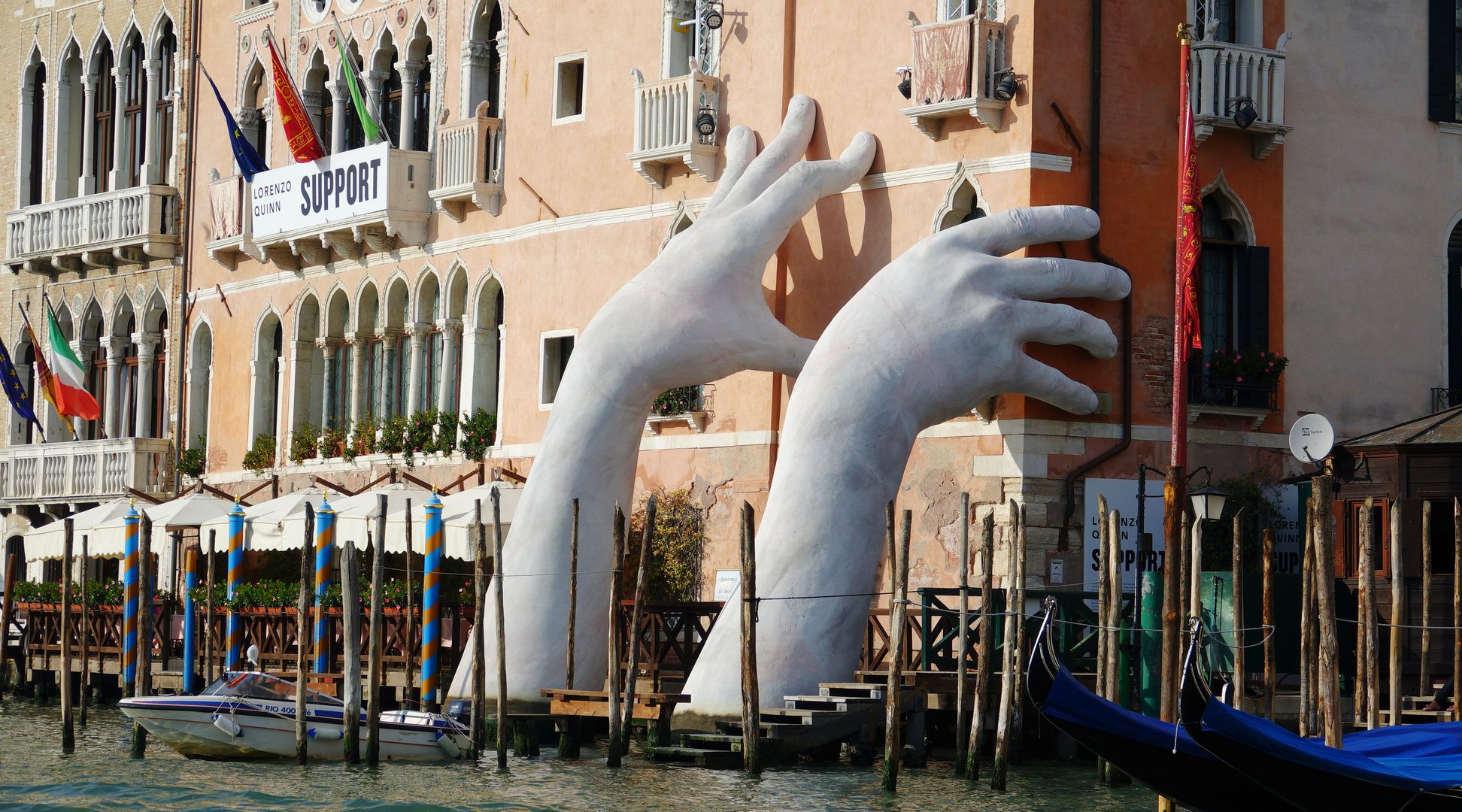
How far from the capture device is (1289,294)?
79.9ft

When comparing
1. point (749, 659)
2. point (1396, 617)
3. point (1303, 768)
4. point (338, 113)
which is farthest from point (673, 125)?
point (1303, 768)

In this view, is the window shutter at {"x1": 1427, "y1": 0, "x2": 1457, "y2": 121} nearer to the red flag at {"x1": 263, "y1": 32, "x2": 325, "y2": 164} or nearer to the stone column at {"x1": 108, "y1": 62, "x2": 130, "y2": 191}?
the red flag at {"x1": 263, "y1": 32, "x2": 325, "y2": 164}

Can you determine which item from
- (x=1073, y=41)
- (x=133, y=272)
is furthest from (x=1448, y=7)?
(x=133, y=272)

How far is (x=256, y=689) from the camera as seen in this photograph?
22828 mm

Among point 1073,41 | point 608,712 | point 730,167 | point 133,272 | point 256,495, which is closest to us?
point 608,712

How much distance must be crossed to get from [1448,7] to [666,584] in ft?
32.0

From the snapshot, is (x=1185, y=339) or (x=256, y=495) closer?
(x=1185, y=339)

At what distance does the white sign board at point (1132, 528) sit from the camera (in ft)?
77.0

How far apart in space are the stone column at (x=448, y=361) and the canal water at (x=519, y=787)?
23.6ft

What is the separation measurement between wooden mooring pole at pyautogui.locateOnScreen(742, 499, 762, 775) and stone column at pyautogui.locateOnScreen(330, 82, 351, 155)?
41.0ft

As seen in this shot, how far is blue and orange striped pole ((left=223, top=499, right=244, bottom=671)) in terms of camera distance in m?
27.5

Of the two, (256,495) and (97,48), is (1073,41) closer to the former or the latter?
(256,495)

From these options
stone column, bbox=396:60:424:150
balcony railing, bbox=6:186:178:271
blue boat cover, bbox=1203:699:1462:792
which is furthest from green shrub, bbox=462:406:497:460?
blue boat cover, bbox=1203:699:1462:792

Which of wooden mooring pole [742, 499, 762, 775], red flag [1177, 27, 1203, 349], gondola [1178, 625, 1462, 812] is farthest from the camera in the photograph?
red flag [1177, 27, 1203, 349]
